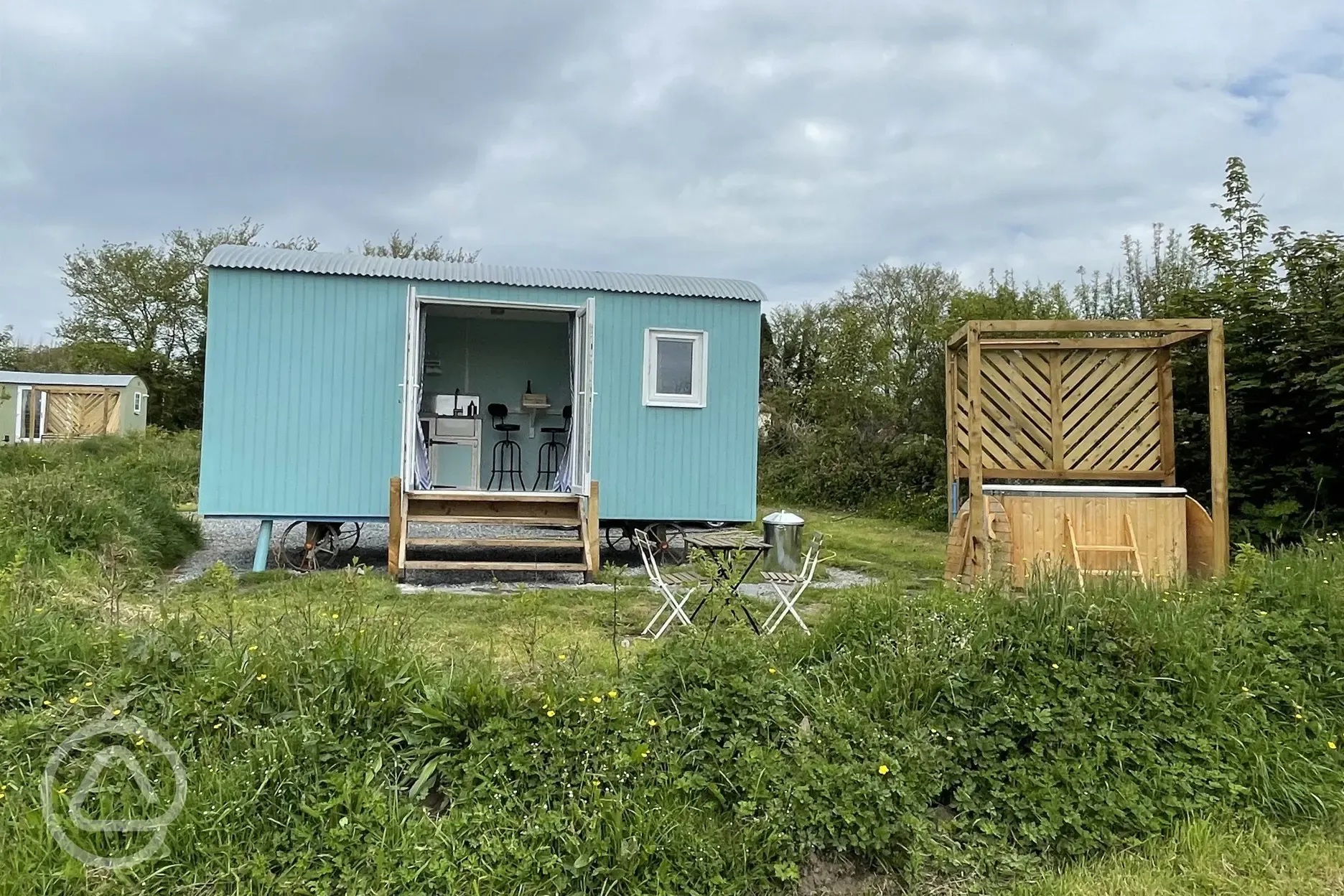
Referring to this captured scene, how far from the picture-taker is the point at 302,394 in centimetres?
673

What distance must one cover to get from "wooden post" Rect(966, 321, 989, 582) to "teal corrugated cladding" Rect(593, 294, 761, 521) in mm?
2335

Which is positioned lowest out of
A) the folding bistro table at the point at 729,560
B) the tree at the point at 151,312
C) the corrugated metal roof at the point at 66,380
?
the folding bistro table at the point at 729,560

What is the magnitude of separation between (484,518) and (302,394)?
1817 mm

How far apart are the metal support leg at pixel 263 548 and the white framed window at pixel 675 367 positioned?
3.34 m

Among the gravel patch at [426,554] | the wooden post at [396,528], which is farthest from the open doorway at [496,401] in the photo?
the wooden post at [396,528]

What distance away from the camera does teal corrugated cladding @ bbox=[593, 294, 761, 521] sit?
23.6ft

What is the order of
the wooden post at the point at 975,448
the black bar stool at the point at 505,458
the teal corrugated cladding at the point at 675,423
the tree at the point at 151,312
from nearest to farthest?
the wooden post at the point at 975,448 < the teal corrugated cladding at the point at 675,423 < the black bar stool at the point at 505,458 < the tree at the point at 151,312

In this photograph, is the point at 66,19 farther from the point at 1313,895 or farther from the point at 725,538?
the point at 1313,895

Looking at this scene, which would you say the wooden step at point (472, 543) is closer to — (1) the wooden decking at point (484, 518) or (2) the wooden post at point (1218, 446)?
(1) the wooden decking at point (484, 518)

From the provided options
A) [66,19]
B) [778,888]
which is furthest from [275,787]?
[66,19]

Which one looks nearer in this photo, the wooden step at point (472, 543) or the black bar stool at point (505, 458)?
the wooden step at point (472, 543)

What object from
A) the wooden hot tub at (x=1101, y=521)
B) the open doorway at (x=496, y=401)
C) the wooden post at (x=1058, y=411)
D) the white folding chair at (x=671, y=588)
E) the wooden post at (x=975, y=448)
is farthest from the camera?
the open doorway at (x=496, y=401)

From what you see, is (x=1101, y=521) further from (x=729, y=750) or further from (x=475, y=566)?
(x=475, y=566)

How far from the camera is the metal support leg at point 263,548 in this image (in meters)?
→ 6.59
